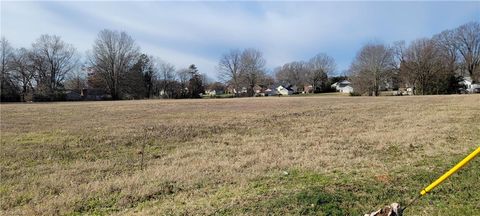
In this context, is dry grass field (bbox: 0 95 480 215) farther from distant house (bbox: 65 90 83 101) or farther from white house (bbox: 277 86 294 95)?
white house (bbox: 277 86 294 95)

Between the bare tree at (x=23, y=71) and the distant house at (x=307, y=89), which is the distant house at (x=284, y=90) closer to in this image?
the distant house at (x=307, y=89)

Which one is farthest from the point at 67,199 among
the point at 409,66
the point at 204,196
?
the point at 409,66

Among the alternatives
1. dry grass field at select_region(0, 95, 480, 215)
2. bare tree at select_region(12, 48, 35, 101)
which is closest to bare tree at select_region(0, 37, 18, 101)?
bare tree at select_region(12, 48, 35, 101)

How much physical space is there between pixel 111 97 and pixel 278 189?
81.0m

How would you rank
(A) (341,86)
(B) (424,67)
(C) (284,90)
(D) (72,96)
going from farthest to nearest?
(C) (284,90)
(A) (341,86)
(D) (72,96)
(B) (424,67)

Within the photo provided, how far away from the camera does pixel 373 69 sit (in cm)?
7769

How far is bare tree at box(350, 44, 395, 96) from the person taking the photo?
252 feet

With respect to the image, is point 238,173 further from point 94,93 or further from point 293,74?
point 293,74


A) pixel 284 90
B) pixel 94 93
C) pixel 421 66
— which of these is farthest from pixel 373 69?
pixel 94 93

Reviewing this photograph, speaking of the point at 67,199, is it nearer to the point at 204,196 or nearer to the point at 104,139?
the point at 204,196

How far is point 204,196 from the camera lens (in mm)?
5590

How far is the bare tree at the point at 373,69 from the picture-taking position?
76938 millimetres

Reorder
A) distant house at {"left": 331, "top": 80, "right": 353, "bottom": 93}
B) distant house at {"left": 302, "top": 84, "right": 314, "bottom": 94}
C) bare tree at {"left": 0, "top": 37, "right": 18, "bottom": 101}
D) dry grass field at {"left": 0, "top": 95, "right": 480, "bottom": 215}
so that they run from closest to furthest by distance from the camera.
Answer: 1. dry grass field at {"left": 0, "top": 95, "right": 480, "bottom": 215}
2. bare tree at {"left": 0, "top": 37, "right": 18, "bottom": 101}
3. distant house at {"left": 331, "top": 80, "right": 353, "bottom": 93}
4. distant house at {"left": 302, "top": 84, "right": 314, "bottom": 94}

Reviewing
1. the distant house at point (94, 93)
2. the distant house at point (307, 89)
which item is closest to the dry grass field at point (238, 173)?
the distant house at point (94, 93)
